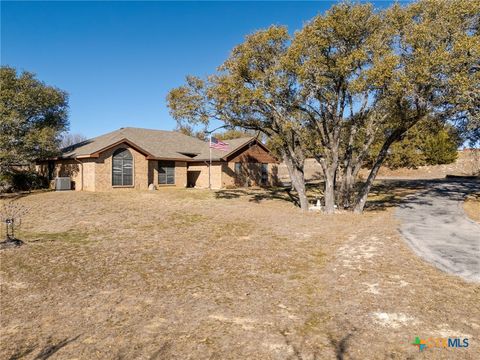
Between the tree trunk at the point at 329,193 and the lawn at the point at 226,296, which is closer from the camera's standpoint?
the lawn at the point at 226,296

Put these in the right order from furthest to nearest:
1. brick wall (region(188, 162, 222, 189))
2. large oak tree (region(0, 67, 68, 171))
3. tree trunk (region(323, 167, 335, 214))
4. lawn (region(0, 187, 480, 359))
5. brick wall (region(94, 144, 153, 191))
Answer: brick wall (region(188, 162, 222, 189)) < brick wall (region(94, 144, 153, 191)) < large oak tree (region(0, 67, 68, 171)) < tree trunk (region(323, 167, 335, 214)) < lawn (region(0, 187, 480, 359))

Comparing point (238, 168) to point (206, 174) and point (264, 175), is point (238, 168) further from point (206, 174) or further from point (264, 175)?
point (264, 175)

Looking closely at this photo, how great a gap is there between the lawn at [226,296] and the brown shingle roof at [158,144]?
1697 cm

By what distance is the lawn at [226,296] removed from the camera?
18.7 ft

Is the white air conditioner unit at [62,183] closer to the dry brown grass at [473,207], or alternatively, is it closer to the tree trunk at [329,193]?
the tree trunk at [329,193]

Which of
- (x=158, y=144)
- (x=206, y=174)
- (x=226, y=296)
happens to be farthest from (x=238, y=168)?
(x=226, y=296)

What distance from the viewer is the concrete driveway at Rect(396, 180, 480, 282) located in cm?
966

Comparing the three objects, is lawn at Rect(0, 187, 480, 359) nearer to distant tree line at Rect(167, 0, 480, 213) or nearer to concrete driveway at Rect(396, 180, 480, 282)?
concrete driveway at Rect(396, 180, 480, 282)

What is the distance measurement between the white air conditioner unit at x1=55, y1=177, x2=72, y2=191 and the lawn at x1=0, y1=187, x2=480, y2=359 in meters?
14.8

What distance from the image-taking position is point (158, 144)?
3588 cm

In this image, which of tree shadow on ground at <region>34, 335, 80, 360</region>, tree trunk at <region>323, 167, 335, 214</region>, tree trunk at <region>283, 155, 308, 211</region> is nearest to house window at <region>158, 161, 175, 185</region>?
tree trunk at <region>283, 155, 308, 211</region>

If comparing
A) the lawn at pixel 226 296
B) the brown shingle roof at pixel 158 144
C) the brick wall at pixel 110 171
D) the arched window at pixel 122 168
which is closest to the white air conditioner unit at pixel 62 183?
the brown shingle roof at pixel 158 144

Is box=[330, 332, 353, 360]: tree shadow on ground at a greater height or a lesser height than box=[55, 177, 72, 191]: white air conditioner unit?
lesser

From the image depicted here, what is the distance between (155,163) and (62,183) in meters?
8.23
